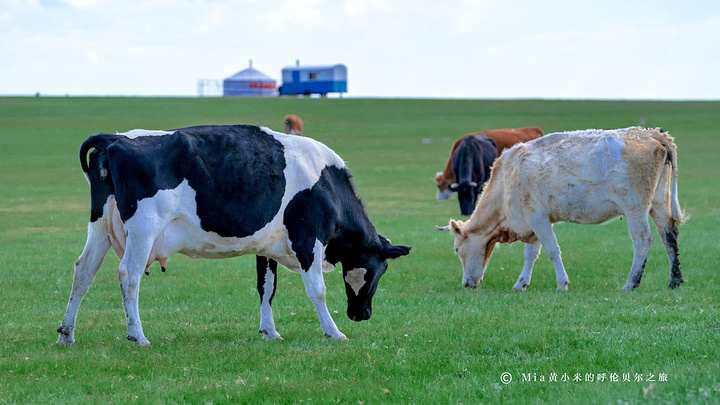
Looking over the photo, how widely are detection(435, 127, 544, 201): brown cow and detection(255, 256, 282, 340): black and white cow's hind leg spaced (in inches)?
670

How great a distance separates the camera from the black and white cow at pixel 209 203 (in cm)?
823

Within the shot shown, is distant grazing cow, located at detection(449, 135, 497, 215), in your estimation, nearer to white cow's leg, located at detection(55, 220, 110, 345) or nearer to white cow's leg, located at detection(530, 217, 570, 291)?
white cow's leg, located at detection(530, 217, 570, 291)

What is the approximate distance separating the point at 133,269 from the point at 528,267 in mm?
6745

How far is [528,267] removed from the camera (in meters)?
13.2

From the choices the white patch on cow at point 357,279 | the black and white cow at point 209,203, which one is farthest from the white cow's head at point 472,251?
the black and white cow at point 209,203

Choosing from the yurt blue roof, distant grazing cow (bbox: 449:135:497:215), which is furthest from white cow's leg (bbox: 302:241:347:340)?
the yurt blue roof

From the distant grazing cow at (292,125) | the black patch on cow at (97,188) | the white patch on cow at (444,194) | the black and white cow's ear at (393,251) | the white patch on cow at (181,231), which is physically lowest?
the white patch on cow at (444,194)

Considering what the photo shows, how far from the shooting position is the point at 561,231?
69.3ft

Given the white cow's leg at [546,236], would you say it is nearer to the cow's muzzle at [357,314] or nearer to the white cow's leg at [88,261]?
the cow's muzzle at [357,314]

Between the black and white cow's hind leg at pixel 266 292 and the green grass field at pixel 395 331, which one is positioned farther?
the black and white cow's hind leg at pixel 266 292

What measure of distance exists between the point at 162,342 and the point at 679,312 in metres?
5.56

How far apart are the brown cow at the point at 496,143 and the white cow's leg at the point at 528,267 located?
12733 millimetres

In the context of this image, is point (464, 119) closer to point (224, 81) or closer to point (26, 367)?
point (224, 81)

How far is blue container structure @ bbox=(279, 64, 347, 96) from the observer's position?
8888 centimetres
